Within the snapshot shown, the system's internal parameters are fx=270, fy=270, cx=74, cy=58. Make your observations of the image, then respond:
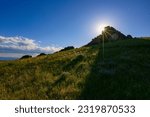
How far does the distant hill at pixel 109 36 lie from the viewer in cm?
7079

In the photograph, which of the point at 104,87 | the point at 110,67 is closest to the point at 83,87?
the point at 104,87

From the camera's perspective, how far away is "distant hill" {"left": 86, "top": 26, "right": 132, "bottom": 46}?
70.8m

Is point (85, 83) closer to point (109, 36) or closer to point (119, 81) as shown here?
point (119, 81)

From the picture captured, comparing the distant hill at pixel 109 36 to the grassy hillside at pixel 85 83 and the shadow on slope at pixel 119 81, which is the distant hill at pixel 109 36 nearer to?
the shadow on slope at pixel 119 81

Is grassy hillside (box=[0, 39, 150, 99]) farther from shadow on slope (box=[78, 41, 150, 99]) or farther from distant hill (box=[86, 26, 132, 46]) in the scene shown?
distant hill (box=[86, 26, 132, 46])

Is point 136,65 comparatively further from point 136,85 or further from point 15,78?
point 15,78

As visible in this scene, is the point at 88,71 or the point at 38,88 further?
the point at 88,71

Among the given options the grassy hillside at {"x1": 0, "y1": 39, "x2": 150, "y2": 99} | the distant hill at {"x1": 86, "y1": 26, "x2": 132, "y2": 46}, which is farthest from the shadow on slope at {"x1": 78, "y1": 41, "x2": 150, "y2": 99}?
the distant hill at {"x1": 86, "y1": 26, "x2": 132, "y2": 46}

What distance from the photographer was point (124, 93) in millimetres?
15133

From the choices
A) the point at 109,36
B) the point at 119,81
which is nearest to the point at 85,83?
the point at 119,81

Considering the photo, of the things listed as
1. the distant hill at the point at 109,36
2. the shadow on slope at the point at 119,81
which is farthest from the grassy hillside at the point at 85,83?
the distant hill at the point at 109,36

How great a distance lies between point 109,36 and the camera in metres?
73.1

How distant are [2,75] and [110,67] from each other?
9152 millimetres

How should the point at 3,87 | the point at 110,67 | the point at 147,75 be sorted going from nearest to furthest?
the point at 3,87, the point at 147,75, the point at 110,67
